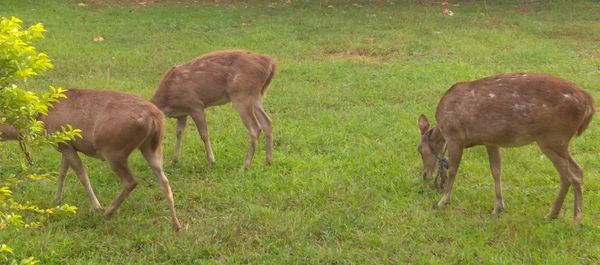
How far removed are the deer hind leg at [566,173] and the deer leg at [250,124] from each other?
318 centimetres

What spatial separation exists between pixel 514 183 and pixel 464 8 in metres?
12.8

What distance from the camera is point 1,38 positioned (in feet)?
10.5

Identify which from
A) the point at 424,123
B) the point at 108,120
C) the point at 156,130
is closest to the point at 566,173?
the point at 424,123

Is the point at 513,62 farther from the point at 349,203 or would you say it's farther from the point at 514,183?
the point at 349,203

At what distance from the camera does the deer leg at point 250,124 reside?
292 inches

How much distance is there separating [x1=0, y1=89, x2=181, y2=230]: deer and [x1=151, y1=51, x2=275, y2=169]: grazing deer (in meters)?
1.48

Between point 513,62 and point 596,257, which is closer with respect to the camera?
point 596,257

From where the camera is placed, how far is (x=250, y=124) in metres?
7.51

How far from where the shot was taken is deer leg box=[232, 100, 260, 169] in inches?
292

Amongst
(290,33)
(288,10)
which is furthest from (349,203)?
(288,10)

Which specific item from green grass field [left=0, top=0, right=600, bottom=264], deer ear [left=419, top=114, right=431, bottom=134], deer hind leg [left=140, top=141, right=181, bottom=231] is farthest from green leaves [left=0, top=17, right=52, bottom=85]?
deer ear [left=419, top=114, right=431, bottom=134]

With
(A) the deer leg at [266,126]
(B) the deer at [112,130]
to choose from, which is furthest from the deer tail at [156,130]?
(A) the deer leg at [266,126]

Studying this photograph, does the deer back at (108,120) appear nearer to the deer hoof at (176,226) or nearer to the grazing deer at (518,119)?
the deer hoof at (176,226)

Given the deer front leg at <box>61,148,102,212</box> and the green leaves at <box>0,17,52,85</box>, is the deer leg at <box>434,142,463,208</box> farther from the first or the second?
the green leaves at <box>0,17,52,85</box>
